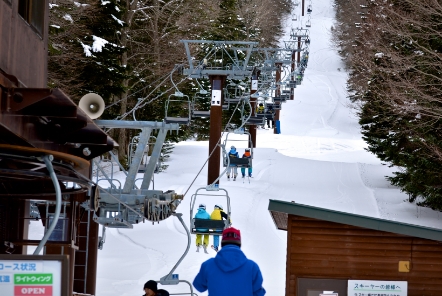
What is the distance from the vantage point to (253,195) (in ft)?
96.7

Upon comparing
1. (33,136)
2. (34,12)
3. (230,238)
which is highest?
(34,12)

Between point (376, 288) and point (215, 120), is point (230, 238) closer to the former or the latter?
point (376, 288)

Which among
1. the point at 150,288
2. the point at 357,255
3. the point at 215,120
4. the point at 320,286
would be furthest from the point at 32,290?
the point at 215,120

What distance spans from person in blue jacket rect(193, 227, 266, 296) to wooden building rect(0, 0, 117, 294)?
145cm

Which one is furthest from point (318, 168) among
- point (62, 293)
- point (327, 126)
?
point (62, 293)

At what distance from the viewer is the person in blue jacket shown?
6.66m

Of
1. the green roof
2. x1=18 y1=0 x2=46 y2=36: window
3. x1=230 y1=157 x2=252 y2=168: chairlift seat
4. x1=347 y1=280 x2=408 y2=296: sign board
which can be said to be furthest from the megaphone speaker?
x1=230 y1=157 x2=252 y2=168: chairlift seat

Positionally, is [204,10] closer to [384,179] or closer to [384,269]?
[384,179]

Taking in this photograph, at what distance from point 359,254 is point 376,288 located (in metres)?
0.62

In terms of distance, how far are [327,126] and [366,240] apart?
53690 mm

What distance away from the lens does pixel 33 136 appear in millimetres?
8922

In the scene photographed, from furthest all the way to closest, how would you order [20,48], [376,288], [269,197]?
1. [269,197]
2. [376,288]
3. [20,48]

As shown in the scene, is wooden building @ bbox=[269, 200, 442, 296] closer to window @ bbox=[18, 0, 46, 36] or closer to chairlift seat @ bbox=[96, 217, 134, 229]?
chairlift seat @ bbox=[96, 217, 134, 229]

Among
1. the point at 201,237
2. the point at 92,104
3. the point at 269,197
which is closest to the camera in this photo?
the point at 92,104
